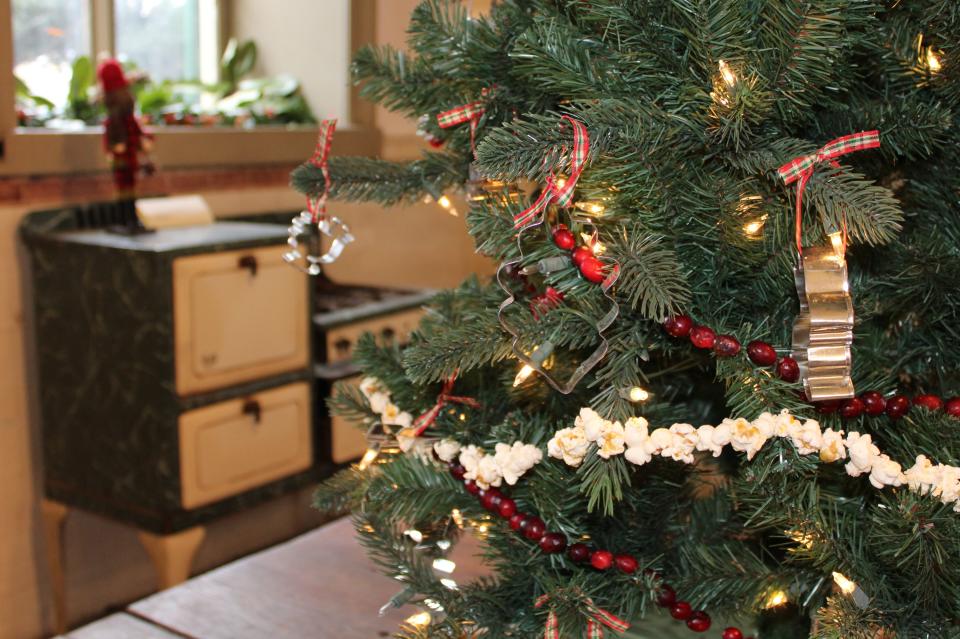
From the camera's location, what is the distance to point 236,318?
221 cm

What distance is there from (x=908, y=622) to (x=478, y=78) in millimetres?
510

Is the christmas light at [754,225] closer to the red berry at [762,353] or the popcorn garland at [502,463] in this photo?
the red berry at [762,353]

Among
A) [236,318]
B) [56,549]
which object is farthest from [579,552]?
[56,549]

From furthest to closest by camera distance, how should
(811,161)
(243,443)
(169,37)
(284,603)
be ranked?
(169,37) → (243,443) → (284,603) → (811,161)

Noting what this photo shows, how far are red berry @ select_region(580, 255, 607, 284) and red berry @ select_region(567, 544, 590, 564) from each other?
0.73ft

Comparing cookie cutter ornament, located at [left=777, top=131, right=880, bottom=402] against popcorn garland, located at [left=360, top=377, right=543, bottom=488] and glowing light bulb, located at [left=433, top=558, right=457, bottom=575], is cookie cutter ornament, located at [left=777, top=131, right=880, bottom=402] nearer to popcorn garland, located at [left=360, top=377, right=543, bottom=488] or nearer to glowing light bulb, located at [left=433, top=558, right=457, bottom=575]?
popcorn garland, located at [left=360, top=377, right=543, bottom=488]

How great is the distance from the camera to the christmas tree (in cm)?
70

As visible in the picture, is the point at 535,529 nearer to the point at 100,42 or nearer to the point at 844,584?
the point at 844,584

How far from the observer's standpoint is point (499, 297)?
87 cm

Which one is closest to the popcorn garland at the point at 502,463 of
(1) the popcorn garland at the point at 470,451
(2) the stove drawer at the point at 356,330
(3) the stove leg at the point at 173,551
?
(1) the popcorn garland at the point at 470,451

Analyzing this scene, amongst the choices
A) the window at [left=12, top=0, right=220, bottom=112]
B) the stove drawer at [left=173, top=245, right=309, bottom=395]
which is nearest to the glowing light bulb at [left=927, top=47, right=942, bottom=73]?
the stove drawer at [left=173, top=245, right=309, bottom=395]

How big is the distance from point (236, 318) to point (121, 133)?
466 mm

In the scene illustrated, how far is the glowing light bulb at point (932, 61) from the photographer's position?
78 centimetres

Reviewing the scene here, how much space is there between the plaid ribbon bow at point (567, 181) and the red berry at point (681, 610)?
0.33 m
